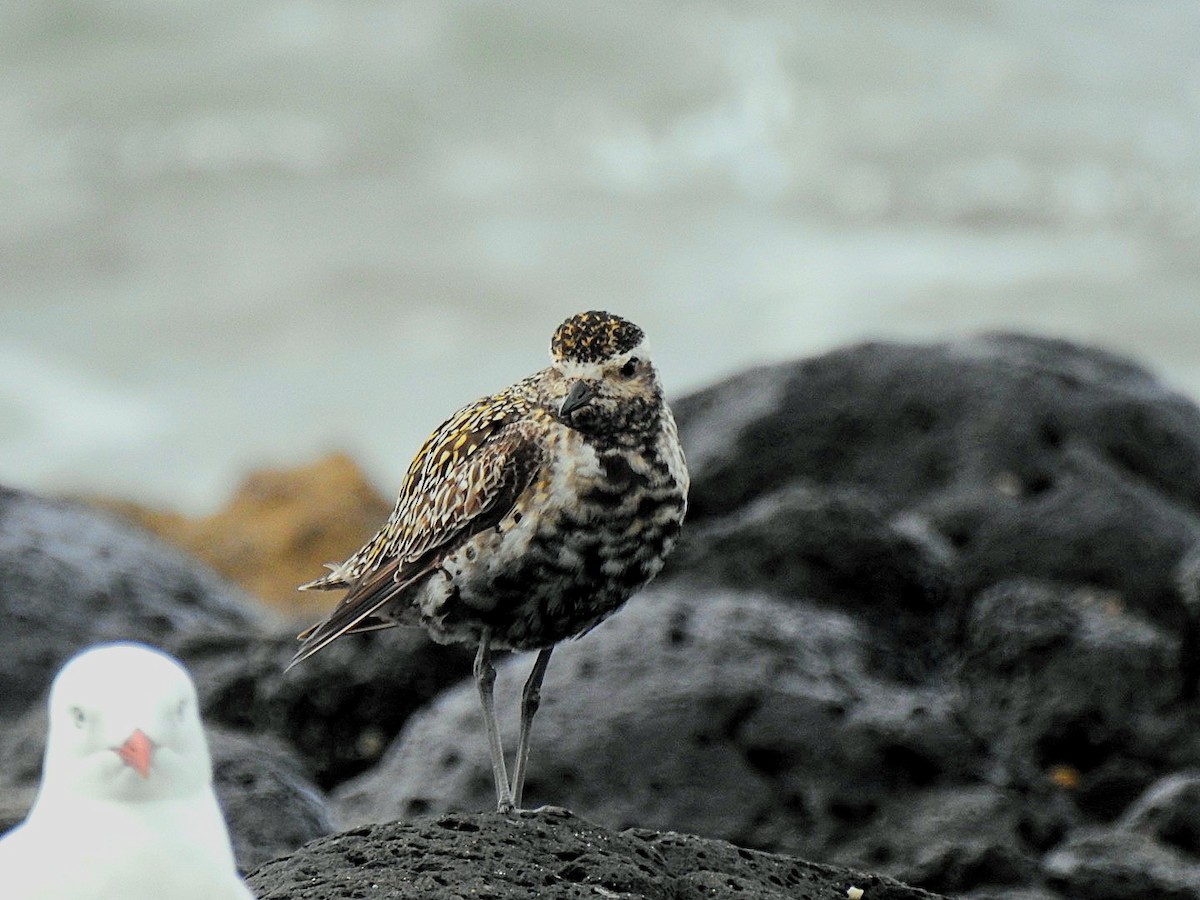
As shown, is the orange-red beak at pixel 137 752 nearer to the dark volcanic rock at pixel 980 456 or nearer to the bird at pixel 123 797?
the bird at pixel 123 797

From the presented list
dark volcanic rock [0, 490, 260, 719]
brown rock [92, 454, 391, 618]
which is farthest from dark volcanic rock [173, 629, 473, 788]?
brown rock [92, 454, 391, 618]

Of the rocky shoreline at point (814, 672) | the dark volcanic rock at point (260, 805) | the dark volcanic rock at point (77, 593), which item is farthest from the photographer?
the dark volcanic rock at point (77, 593)

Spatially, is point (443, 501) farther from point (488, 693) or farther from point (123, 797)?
point (123, 797)

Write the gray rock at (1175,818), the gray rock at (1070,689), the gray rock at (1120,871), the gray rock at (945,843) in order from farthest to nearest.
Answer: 1. the gray rock at (1070,689)
2. the gray rock at (1175,818)
3. the gray rock at (1120,871)
4. the gray rock at (945,843)

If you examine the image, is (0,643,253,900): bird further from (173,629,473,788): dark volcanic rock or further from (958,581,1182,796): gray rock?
(958,581,1182,796): gray rock

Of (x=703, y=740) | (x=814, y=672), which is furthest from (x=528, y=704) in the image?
(x=814, y=672)

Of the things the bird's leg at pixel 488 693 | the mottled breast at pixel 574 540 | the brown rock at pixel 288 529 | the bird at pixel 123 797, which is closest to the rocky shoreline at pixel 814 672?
the bird's leg at pixel 488 693
